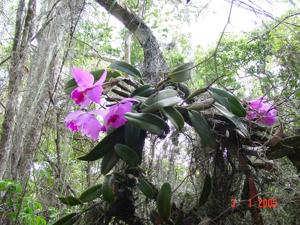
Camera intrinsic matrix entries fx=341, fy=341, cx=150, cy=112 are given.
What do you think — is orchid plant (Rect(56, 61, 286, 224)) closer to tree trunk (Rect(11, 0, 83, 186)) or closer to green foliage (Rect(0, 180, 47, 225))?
green foliage (Rect(0, 180, 47, 225))

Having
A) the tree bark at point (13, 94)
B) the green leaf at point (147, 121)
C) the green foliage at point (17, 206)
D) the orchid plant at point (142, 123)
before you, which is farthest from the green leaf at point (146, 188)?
the tree bark at point (13, 94)

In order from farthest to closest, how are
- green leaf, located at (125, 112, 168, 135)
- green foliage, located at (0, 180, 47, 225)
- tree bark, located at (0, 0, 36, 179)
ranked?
1. tree bark, located at (0, 0, 36, 179)
2. green foliage, located at (0, 180, 47, 225)
3. green leaf, located at (125, 112, 168, 135)

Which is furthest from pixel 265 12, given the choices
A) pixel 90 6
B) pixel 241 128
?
pixel 90 6

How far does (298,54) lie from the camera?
0.92 meters

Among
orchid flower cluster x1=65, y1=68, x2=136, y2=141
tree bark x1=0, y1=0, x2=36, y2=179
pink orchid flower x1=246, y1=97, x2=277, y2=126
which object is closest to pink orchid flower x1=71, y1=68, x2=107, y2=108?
orchid flower cluster x1=65, y1=68, x2=136, y2=141

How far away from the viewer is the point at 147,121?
62cm

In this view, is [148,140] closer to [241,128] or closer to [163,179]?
[163,179]

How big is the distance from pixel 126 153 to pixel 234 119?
0.22 m

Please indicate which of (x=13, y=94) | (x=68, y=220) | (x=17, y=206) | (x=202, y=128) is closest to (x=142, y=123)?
(x=202, y=128)

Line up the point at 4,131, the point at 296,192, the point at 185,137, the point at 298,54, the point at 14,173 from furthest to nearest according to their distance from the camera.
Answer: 1. the point at 4,131
2. the point at 14,173
3. the point at 298,54
4. the point at 185,137
5. the point at 296,192

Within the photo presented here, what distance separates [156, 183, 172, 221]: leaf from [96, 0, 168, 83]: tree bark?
0.40 meters

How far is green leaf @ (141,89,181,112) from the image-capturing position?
63cm

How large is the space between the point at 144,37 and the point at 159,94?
30.9 inches

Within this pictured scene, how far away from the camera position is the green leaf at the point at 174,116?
24.5 inches
